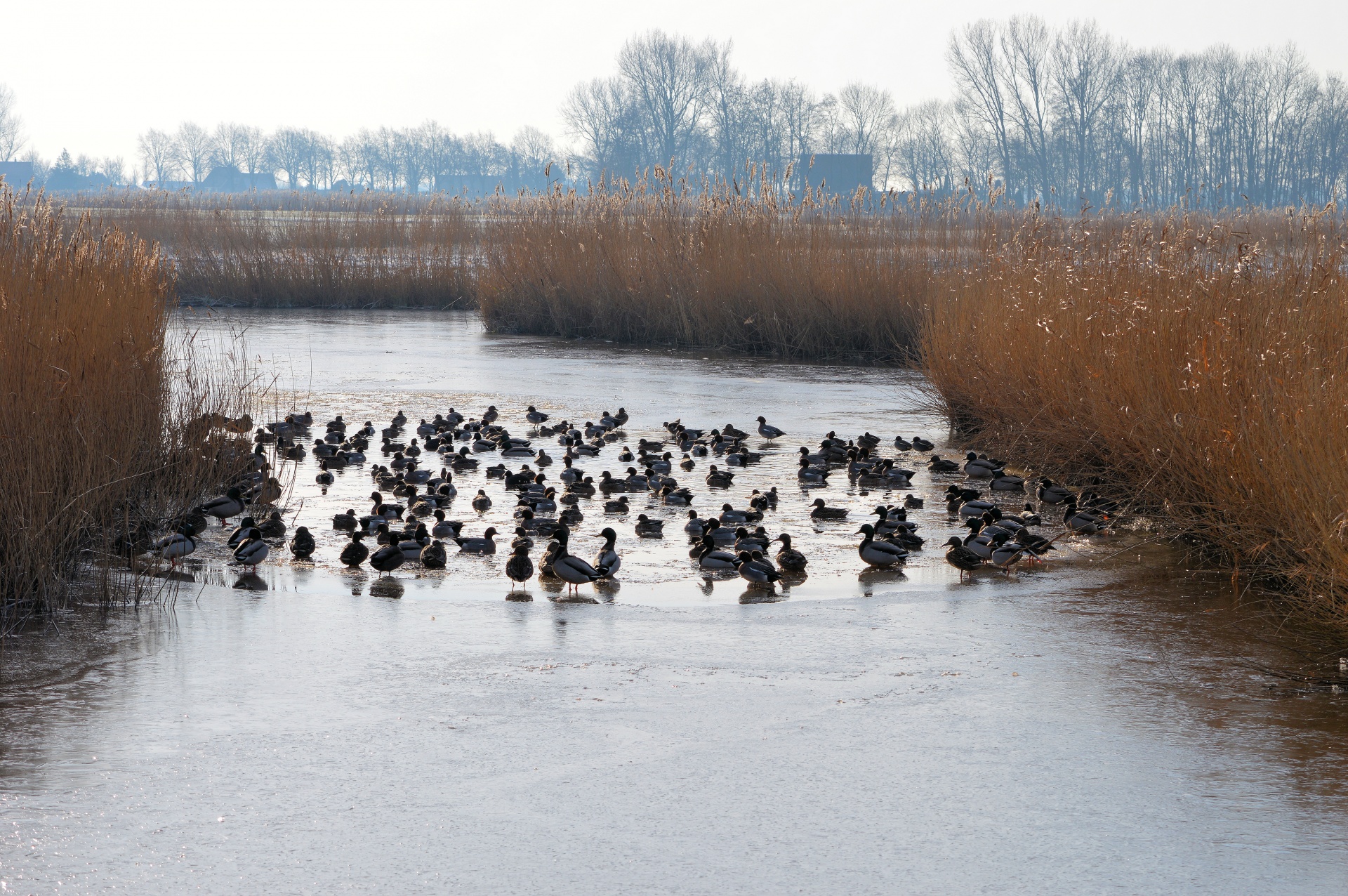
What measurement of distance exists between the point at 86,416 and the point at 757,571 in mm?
4088

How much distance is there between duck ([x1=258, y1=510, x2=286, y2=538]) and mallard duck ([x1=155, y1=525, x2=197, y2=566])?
1.83 ft

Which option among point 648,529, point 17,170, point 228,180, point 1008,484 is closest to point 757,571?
point 648,529

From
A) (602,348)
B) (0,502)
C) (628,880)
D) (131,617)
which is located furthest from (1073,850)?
(602,348)

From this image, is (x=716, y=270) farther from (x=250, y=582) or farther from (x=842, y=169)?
Answer: (x=842, y=169)

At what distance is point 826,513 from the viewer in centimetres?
958

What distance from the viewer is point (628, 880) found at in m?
3.89

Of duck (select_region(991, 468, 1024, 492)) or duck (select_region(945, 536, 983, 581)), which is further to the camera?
duck (select_region(991, 468, 1024, 492))

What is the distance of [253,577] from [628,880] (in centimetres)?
459

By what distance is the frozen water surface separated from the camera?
400cm

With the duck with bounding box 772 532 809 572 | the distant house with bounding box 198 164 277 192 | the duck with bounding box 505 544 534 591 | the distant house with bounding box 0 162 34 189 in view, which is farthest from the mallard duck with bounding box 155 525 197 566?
the distant house with bounding box 198 164 277 192

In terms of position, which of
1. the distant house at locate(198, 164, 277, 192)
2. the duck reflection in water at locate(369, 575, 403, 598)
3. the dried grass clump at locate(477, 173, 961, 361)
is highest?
the distant house at locate(198, 164, 277, 192)

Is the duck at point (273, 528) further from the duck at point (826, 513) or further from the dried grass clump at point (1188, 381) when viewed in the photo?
the dried grass clump at point (1188, 381)

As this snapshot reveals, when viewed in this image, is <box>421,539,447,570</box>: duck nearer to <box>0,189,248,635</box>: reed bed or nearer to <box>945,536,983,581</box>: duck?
<box>0,189,248,635</box>: reed bed

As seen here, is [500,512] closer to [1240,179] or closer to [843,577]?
[843,577]
